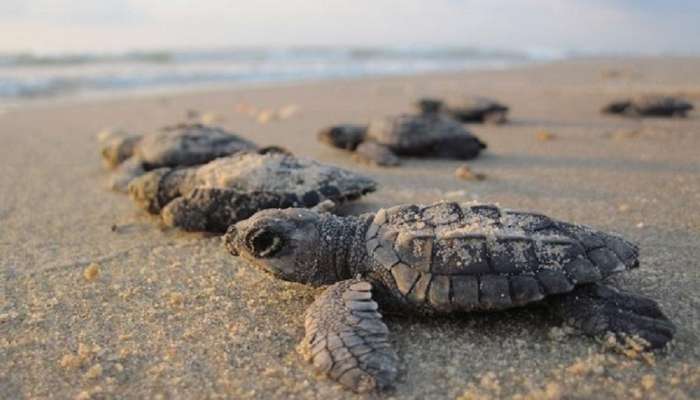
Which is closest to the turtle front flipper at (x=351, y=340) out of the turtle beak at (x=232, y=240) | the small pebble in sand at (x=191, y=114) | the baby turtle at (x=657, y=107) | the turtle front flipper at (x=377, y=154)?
the turtle beak at (x=232, y=240)

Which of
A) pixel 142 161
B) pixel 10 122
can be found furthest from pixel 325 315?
pixel 10 122

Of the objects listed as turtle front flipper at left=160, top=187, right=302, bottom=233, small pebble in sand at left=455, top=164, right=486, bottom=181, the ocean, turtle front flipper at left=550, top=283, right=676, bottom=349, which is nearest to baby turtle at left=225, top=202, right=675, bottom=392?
turtle front flipper at left=550, top=283, right=676, bottom=349

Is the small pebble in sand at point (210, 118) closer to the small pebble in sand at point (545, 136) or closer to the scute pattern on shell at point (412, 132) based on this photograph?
the scute pattern on shell at point (412, 132)

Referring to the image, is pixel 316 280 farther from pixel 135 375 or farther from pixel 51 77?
pixel 51 77

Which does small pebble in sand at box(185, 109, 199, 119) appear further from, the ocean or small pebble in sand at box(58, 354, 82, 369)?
small pebble in sand at box(58, 354, 82, 369)

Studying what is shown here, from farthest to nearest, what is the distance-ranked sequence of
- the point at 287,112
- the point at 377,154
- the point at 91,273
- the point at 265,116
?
the point at 287,112, the point at 265,116, the point at 377,154, the point at 91,273

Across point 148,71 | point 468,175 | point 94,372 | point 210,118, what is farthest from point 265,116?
point 148,71

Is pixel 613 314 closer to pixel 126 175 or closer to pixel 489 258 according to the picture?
pixel 489 258
